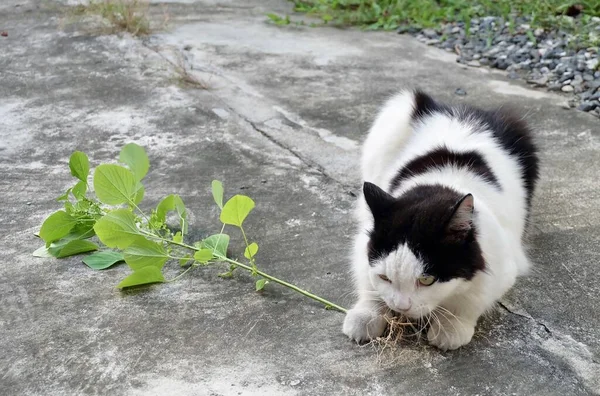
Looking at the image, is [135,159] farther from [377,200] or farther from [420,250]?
[420,250]

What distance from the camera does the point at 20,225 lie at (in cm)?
334

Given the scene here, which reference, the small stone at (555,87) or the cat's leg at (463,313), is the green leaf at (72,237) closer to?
the cat's leg at (463,313)

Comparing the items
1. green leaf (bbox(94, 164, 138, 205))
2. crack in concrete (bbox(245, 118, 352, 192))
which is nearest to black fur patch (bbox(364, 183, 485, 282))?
green leaf (bbox(94, 164, 138, 205))

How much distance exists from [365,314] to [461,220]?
502mm

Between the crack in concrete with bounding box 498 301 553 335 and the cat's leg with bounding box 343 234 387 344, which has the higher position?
the cat's leg with bounding box 343 234 387 344

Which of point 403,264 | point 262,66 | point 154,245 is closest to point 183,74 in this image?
point 262,66

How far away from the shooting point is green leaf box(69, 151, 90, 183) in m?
3.20

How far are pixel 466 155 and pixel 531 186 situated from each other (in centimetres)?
52

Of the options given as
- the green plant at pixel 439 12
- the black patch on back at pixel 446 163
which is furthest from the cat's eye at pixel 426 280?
the green plant at pixel 439 12

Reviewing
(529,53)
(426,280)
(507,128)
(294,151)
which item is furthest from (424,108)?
(529,53)

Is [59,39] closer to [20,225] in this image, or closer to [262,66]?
[262,66]

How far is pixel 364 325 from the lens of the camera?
2.51 metres

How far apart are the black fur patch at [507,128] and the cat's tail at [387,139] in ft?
0.23

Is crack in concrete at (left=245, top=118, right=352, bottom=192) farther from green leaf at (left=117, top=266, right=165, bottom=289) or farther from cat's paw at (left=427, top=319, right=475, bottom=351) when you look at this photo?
cat's paw at (left=427, top=319, right=475, bottom=351)
